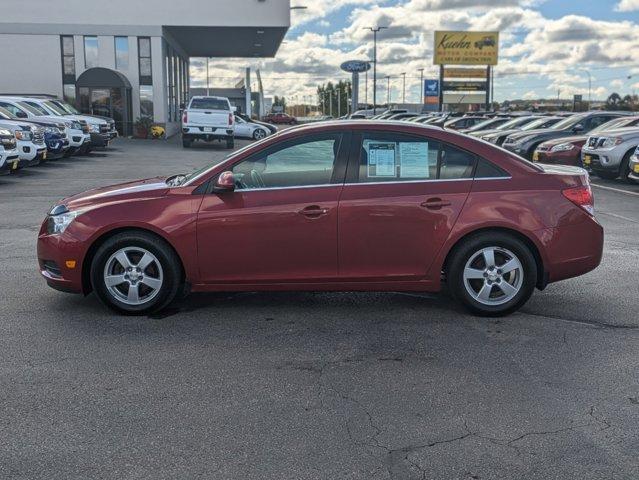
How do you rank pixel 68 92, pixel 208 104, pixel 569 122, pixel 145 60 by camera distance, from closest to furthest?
1. pixel 569 122
2. pixel 208 104
3. pixel 68 92
4. pixel 145 60

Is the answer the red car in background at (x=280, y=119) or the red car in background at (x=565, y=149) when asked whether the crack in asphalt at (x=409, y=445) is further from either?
the red car in background at (x=280, y=119)

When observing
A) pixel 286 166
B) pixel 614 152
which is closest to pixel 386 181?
pixel 286 166

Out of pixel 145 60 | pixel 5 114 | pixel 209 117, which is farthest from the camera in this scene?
pixel 145 60

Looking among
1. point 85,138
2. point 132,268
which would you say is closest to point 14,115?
point 85,138

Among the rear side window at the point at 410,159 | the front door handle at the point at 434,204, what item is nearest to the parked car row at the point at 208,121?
the rear side window at the point at 410,159

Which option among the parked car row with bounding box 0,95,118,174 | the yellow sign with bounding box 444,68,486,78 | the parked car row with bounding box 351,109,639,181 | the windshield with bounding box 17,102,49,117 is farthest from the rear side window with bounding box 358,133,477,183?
the yellow sign with bounding box 444,68,486,78

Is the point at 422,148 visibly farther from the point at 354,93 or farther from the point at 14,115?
the point at 354,93

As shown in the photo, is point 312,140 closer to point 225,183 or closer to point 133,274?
point 225,183

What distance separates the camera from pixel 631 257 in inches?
307

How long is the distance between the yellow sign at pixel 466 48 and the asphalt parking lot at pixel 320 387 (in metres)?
54.2

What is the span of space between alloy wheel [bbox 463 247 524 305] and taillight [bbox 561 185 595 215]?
67cm

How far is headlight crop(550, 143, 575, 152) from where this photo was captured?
56.2ft

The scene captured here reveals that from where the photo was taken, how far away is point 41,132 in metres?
17.5

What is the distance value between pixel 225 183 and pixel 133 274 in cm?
104
